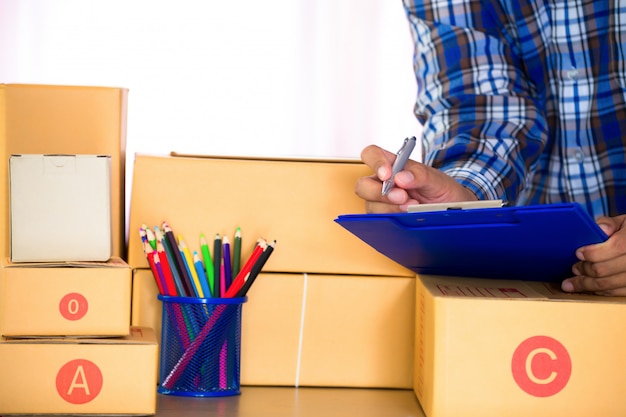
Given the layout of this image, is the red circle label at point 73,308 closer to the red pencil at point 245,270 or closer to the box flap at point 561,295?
the red pencil at point 245,270

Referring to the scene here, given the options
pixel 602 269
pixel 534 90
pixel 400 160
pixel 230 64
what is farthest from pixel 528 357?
pixel 230 64

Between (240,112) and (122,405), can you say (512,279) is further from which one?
(240,112)

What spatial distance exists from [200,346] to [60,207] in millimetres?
185

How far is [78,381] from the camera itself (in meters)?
0.68

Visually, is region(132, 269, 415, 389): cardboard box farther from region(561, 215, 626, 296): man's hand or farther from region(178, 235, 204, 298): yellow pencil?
region(561, 215, 626, 296): man's hand

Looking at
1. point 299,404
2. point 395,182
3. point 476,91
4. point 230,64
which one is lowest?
point 299,404

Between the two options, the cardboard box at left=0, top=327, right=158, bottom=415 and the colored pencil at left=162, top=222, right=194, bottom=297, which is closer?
the cardboard box at left=0, top=327, right=158, bottom=415

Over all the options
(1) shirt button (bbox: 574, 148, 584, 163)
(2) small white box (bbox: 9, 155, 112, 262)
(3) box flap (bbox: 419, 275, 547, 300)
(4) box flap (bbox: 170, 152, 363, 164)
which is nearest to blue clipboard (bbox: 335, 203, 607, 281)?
(3) box flap (bbox: 419, 275, 547, 300)

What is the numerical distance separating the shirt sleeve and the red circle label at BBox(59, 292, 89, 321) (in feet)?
1.65

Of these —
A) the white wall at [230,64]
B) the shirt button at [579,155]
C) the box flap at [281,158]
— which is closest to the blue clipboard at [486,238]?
the box flap at [281,158]

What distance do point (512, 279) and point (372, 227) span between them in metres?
0.20

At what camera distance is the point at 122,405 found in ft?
2.26

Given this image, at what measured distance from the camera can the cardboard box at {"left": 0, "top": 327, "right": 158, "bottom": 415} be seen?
68 cm

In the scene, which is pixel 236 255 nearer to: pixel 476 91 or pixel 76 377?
pixel 76 377
